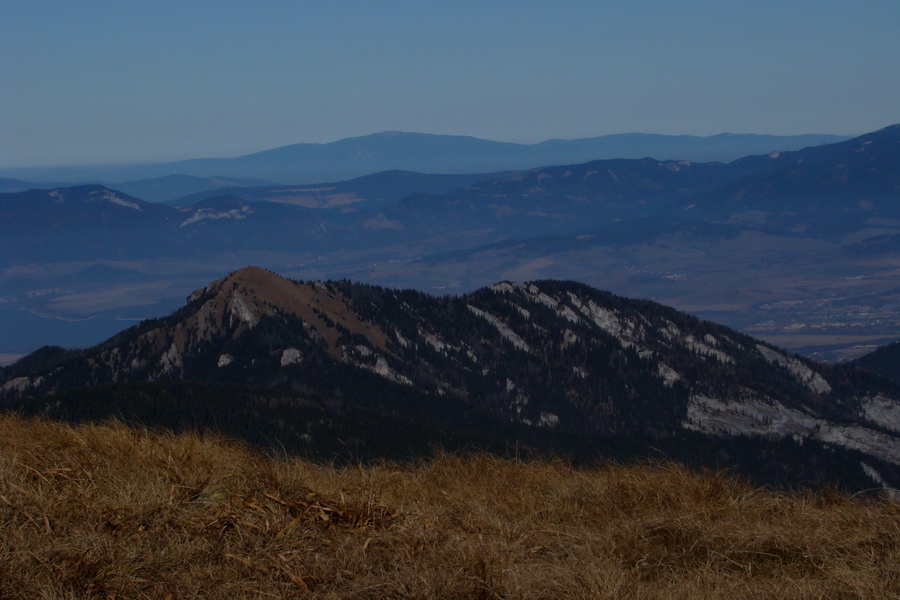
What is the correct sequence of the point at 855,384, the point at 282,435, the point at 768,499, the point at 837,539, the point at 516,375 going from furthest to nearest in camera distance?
the point at 855,384
the point at 516,375
the point at 282,435
the point at 768,499
the point at 837,539

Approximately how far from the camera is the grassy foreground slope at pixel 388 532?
850 cm

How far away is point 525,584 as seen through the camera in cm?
862

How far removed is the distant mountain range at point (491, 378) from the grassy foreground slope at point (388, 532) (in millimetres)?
43984

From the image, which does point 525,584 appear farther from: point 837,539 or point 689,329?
point 689,329

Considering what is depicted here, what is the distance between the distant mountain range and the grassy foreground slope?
44.0m

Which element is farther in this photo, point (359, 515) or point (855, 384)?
Answer: point (855, 384)

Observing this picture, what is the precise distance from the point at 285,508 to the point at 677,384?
110334 millimetres


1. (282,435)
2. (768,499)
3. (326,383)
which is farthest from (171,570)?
(326,383)

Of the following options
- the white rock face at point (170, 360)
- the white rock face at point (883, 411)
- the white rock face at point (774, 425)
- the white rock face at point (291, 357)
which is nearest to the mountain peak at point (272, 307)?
the white rock face at point (170, 360)

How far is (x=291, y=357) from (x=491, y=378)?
28.9m

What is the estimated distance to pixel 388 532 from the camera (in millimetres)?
10273

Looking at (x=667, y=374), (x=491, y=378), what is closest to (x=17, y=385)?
(x=491, y=378)

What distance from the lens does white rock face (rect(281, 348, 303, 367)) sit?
92.5 metres

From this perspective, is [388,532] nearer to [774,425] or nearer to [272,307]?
[272,307]
